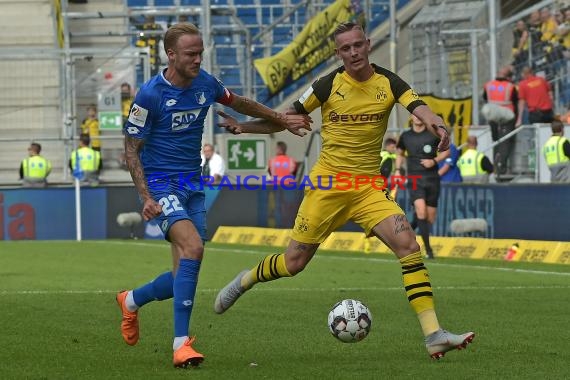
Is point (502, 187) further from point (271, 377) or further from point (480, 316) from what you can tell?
point (271, 377)

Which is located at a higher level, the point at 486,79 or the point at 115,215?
the point at 486,79

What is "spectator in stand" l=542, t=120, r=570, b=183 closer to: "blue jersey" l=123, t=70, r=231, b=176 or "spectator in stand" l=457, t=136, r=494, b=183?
"spectator in stand" l=457, t=136, r=494, b=183

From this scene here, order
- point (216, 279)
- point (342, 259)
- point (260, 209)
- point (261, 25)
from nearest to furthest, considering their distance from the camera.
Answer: point (216, 279), point (342, 259), point (260, 209), point (261, 25)

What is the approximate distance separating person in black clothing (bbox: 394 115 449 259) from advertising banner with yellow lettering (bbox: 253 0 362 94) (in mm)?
9539

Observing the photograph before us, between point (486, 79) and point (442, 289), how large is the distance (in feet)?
43.9

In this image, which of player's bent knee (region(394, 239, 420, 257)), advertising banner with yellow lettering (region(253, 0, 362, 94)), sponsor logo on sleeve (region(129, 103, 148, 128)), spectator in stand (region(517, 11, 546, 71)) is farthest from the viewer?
advertising banner with yellow lettering (region(253, 0, 362, 94))

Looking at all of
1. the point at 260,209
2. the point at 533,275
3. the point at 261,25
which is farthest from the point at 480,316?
the point at 261,25

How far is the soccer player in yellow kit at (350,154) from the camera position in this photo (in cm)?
939

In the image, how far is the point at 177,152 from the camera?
29.6ft

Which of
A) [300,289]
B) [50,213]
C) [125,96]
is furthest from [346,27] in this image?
[125,96]

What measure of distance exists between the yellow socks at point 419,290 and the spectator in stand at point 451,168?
12717 mm

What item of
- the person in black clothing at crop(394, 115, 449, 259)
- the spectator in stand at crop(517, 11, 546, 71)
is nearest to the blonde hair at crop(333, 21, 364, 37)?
the person in black clothing at crop(394, 115, 449, 259)

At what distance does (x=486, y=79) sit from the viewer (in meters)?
27.4

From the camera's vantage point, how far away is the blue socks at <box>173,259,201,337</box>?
8.68m
